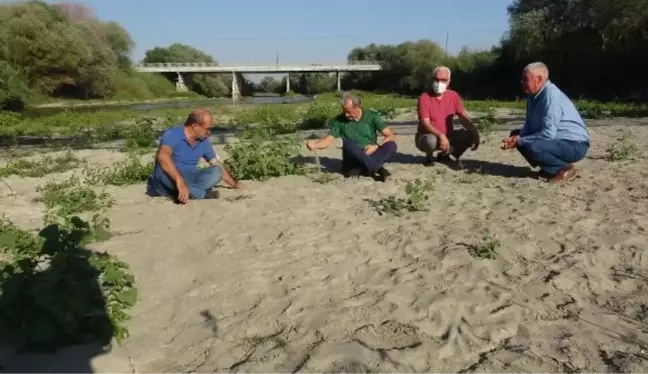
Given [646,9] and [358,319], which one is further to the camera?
[646,9]

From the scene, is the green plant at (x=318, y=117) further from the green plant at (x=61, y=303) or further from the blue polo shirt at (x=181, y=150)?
the green plant at (x=61, y=303)

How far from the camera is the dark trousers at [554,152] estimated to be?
21.1 feet

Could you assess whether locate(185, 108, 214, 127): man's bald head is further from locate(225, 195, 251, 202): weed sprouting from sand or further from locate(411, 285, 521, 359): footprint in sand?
locate(411, 285, 521, 359): footprint in sand

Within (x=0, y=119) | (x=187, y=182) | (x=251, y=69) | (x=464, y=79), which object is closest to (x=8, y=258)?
(x=187, y=182)

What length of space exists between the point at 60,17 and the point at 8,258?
5361 centimetres

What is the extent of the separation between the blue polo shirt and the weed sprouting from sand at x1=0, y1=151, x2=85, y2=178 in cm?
290

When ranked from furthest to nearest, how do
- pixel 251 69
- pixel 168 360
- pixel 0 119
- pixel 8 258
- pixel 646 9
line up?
1. pixel 251 69
2. pixel 646 9
3. pixel 0 119
4. pixel 8 258
5. pixel 168 360

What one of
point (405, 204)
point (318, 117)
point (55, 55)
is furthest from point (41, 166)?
point (55, 55)

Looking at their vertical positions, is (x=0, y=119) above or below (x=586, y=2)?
below

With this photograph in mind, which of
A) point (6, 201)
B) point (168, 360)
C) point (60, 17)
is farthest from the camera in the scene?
point (60, 17)

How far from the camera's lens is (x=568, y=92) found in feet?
123

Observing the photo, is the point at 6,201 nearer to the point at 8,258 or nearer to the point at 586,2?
the point at 8,258

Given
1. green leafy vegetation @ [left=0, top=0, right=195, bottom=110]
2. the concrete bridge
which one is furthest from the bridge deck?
green leafy vegetation @ [left=0, top=0, right=195, bottom=110]

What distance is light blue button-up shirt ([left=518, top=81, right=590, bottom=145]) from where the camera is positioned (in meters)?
6.38
